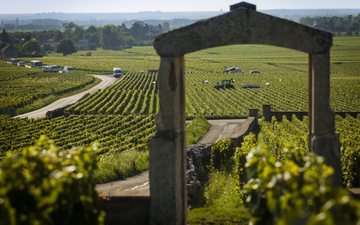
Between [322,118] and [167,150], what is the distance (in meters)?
2.70

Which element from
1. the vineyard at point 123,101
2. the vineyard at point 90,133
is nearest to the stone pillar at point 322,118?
the vineyard at point 90,133

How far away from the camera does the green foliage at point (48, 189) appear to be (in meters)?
6.00

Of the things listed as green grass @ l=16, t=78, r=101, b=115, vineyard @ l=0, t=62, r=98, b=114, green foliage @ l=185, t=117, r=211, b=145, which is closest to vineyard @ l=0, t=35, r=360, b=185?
vineyard @ l=0, t=62, r=98, b=114

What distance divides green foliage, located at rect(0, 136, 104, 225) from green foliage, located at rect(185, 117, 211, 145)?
26.4 meters

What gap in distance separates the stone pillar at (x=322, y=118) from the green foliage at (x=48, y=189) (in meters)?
4.17

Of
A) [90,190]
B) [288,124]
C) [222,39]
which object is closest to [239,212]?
[222,39]

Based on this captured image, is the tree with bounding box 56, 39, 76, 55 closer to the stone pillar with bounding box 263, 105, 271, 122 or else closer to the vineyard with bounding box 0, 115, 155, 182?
the vineyard with bounding box 0, 115, 155, 182

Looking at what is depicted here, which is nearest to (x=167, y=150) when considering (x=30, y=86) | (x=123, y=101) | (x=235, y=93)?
(x=123, y=101)

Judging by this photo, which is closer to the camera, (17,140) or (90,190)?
(90,190)

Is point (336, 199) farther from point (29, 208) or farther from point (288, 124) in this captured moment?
point (288, 124)

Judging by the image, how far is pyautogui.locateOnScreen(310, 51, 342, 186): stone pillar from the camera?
377 inches

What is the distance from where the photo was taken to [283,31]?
9.47 meters

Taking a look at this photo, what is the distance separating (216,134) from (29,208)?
1305 inches

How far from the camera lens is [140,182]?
851 inches
